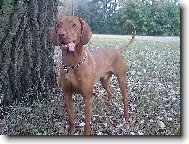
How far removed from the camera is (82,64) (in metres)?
2.22

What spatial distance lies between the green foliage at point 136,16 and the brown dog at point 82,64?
0.18 feet

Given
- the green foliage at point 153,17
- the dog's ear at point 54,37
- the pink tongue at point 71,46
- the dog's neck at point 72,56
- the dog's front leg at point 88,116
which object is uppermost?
the green foliage at point 153,17

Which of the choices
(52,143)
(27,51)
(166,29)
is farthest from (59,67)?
(166,29)

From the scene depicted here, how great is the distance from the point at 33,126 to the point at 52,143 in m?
0.11

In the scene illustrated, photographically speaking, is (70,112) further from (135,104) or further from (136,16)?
(136,16)

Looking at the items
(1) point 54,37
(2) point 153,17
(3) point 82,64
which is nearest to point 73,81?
(3) point 82,64

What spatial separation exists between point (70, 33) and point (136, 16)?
0.32 m

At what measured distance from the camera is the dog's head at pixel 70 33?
7.00 feet

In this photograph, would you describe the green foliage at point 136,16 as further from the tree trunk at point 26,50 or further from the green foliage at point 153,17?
the tree trunk at point 26,50

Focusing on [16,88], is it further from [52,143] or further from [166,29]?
[166,29]

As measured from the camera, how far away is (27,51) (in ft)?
7.66

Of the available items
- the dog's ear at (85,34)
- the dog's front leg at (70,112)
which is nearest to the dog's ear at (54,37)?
the dog's ear at (85,34)

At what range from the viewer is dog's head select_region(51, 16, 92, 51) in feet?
7.00

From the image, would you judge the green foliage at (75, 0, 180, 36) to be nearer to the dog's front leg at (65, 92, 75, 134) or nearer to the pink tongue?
the pink tongue
